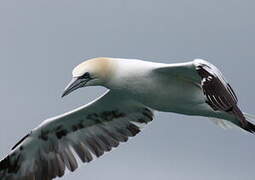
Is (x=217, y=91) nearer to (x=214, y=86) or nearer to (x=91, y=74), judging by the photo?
(x=214, y=86)

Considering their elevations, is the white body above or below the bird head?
below

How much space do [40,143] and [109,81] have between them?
326 centimetres

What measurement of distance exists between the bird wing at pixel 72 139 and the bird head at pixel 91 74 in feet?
7.15

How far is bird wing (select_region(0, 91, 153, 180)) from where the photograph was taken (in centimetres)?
2062

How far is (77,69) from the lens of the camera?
18188mm

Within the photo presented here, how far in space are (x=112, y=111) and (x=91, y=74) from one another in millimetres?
2742

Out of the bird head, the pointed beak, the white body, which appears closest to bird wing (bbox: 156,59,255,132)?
the white body

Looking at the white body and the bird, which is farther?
the white body

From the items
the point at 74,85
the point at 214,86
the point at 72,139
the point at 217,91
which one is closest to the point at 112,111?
the point at 72,139

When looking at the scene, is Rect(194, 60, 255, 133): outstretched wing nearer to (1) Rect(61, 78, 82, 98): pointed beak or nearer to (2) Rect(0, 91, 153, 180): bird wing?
(1) Rect(61, 78, 82, 98): pointed beak

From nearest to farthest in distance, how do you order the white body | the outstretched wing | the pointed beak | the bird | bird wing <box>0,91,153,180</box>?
the outstretched wing, the pointed beak, the bird, the white body, bird wing <box>0,91,153,180</box>

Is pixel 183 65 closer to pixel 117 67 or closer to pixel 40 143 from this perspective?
pixel 117 67

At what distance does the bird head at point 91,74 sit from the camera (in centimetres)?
1812

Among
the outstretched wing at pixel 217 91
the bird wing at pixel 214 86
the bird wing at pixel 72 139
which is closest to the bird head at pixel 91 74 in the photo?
the bird wing at pixel 214 86
